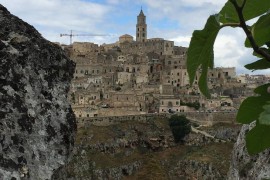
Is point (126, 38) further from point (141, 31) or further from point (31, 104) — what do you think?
point (31, 104)

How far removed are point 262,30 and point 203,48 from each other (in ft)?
0.64

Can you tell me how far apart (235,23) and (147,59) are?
276 feet

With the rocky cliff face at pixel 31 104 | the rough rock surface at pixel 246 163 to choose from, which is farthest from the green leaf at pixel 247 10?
the rough rock surface at pixel 246 163

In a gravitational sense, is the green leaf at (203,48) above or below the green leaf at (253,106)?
above

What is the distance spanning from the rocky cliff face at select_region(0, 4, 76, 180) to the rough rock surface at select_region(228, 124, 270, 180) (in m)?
1.95

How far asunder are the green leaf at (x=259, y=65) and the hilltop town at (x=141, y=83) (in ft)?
196

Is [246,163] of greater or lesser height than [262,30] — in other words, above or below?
below

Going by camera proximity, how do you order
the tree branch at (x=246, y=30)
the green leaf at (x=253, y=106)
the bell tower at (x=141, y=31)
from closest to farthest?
the tree branch at (x=246, y=30)
the green leaf at (x=253, y=106)
the bell tower at (x=141, y=31)

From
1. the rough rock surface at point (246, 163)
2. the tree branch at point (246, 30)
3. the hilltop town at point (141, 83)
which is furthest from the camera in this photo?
the hilltop town at point (141, 83)

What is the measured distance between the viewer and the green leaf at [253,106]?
1.44m

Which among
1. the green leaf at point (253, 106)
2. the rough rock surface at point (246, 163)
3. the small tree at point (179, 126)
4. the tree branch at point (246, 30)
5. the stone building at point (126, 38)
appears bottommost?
the small tree at point (179, 126)

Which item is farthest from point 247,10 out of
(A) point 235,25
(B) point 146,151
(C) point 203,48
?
(B) point 146,151

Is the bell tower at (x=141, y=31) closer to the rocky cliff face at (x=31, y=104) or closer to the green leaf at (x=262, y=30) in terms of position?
the rocky cliff face at (x=31, y=104)

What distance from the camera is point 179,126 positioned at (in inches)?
2394
